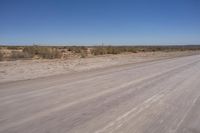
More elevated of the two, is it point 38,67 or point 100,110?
point 100,110

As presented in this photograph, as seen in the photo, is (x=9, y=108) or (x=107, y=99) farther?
(x=107, y=99)

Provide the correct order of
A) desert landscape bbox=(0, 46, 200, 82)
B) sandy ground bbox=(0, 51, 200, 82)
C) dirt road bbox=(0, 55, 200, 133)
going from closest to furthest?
1. dirt road bbox=(0, 55, 200, 133)
2. sandy ground bbox=(0, 51, 200, 82)
3. desert landscape bbox=(0, 46, 200, 82)

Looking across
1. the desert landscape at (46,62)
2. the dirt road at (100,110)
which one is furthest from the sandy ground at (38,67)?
the dirt road at (100,110)

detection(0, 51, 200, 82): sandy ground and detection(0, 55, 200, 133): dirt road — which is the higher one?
detection(0, 55, 200, 133): dirt road

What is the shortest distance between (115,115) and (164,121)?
3.62 feet

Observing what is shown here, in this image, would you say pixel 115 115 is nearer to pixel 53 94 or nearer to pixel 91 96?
pixel 91 96

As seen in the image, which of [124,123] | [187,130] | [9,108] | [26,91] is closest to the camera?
[187,130]

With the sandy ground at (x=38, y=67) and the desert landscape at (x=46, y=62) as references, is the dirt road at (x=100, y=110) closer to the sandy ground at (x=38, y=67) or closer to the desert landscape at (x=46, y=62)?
the sandy ground at (x=38, y=67)

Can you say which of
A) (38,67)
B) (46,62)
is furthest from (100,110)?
(46,62)

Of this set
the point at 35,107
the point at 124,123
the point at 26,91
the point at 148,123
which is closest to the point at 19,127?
the point at 35,107

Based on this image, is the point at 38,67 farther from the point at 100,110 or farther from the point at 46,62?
the point at 100,110

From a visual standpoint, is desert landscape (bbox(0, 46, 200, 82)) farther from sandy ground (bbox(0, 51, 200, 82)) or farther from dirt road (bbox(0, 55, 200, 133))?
dirt road (bbox(0, 55, 200, 133))

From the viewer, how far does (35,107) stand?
6.26m

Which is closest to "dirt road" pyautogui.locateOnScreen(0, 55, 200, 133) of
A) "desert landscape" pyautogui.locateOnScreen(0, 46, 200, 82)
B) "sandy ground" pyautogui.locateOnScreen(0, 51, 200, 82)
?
"sandy ground" pyautogui.locateOnScreen(0, 51, 200, 82)
